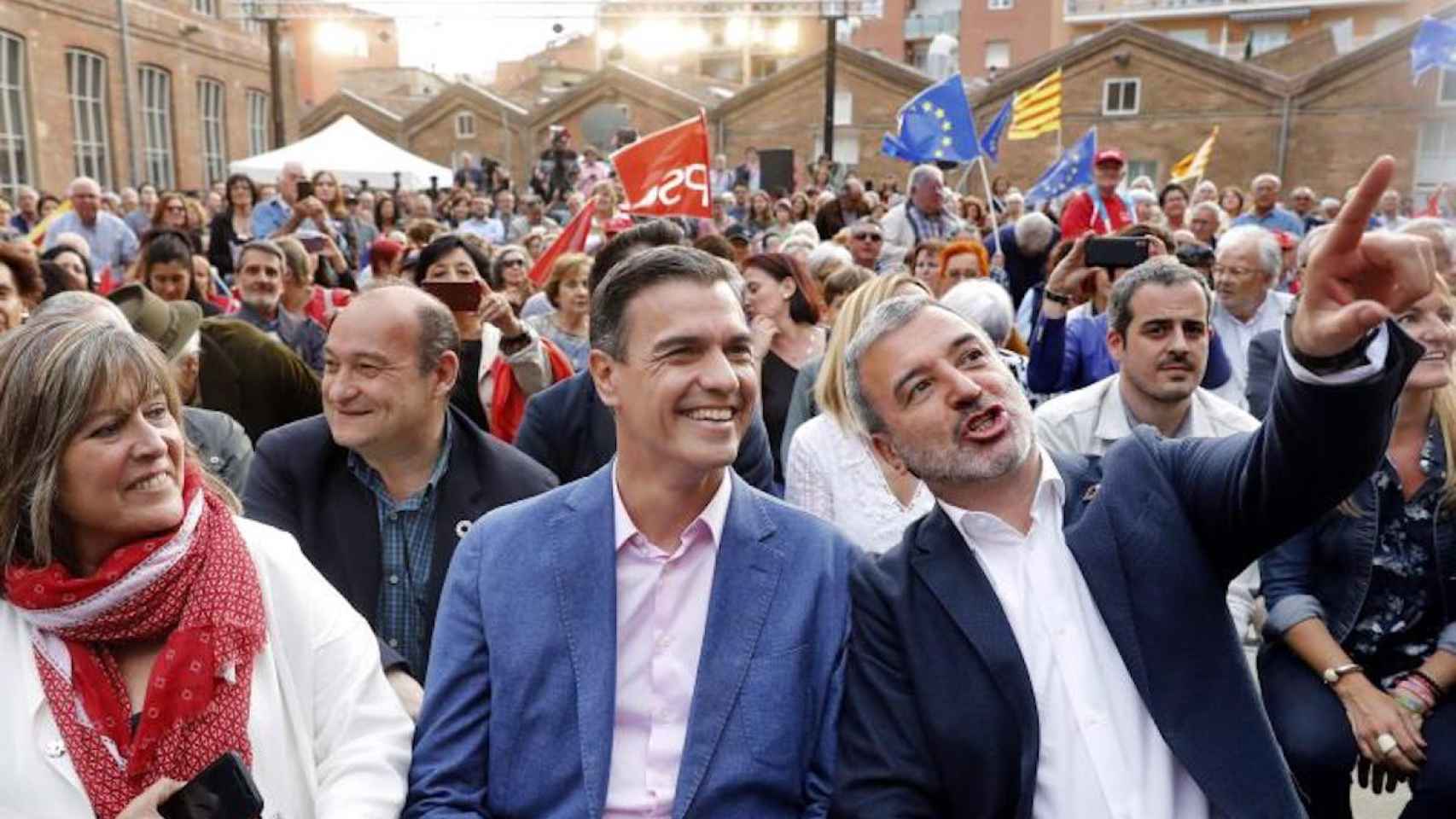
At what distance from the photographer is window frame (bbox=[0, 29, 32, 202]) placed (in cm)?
2222

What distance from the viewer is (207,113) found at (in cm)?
2955

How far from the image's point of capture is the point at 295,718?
7.44ft

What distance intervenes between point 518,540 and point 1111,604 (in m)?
1.16

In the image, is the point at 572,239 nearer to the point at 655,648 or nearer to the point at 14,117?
the point at 655,648

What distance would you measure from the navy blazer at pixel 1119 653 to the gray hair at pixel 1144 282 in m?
1.51

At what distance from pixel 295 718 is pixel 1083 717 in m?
1.50

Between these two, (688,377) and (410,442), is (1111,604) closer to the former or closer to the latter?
(688,377)

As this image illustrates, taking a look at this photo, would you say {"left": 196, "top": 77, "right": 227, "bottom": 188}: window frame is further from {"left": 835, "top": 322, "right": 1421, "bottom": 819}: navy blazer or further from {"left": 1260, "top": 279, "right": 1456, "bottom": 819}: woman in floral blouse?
{"left": 835, "top": 322, "right": 1421, "bottom": 819}: navy blazer

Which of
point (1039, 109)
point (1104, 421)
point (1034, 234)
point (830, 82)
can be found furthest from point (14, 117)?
point (1104, 421)

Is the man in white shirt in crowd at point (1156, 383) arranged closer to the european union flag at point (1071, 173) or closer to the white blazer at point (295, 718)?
the white blazer at point (295, 718)

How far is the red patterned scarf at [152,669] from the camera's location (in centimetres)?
210

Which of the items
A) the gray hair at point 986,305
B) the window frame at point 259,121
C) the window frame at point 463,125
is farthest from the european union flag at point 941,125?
the window frame at point 463,125

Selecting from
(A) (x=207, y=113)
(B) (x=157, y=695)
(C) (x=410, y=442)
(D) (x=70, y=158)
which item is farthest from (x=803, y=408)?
(A) (x=207, y=113)

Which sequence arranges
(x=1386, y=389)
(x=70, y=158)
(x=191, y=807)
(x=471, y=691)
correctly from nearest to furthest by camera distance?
(x=1386, y=389)
(x=191, y=807)
(x=471, y=691)
(x=70, y=158)
